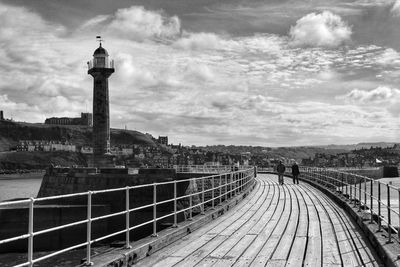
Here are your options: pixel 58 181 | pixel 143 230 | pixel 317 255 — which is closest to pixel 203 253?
pixel 317 255

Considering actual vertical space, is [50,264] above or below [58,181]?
below

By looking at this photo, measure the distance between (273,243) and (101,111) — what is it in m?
43.1

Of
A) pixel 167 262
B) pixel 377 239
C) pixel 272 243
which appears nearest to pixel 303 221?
pixel 272 243

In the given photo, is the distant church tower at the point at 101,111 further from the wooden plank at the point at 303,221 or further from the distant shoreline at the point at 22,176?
the distant shoreline at the point at 22,176

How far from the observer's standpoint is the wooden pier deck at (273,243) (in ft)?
24.3

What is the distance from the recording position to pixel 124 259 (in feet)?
22.7

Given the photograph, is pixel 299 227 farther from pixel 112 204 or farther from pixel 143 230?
pixel 112 204

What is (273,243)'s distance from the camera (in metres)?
8.94

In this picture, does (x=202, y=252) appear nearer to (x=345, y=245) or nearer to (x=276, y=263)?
(x=276, y=263)

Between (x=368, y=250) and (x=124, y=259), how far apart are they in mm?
4240

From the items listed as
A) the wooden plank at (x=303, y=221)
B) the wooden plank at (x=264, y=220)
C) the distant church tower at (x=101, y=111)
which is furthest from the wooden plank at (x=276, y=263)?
the distant church tower at (x=101, y=111)

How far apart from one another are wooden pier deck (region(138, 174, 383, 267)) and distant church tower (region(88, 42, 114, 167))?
126ft

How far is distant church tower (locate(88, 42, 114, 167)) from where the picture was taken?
165 feet

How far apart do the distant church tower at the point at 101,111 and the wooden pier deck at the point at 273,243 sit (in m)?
38.3
